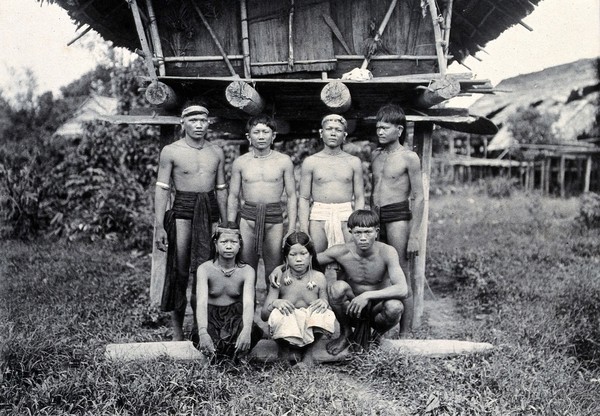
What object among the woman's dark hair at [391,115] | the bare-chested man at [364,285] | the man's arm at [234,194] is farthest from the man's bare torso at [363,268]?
the woman's dark hair at [391,115]

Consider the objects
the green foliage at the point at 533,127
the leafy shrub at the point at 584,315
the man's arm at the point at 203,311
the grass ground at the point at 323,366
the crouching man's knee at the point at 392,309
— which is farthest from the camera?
the green foliage at the point at 533,127

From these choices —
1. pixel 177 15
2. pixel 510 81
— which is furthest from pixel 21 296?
pixel 510 81

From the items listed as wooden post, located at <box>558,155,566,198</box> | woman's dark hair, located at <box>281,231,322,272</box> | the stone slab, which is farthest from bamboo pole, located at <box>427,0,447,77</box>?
wooden post, located at <box>558,155,566,198</box>

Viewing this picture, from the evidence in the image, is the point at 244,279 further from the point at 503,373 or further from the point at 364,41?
the point at 364,41

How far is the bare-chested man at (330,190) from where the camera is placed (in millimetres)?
5176

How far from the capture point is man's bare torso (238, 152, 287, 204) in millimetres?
5211

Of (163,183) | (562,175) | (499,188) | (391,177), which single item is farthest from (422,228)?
(562,175)

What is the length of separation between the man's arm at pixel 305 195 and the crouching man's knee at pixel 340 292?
2.53 ft

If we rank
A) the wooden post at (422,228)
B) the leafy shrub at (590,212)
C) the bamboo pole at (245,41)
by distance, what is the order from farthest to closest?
the leafy shrub at (590,212), the wooden post at (422,228), the bamboo pole at (245,41)

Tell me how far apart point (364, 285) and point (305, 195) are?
1.05 meters

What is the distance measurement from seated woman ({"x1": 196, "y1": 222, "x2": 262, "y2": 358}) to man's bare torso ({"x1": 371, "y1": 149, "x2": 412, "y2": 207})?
1.61m

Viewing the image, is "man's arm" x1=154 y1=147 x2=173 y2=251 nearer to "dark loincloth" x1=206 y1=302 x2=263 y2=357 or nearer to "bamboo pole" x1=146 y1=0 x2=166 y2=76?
"dark loincloth" x1=206 y1=302 x2=263 y2=357

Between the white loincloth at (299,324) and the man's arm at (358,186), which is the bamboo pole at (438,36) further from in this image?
the white loincloth at (299,324)

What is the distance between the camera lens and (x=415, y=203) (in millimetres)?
5324
